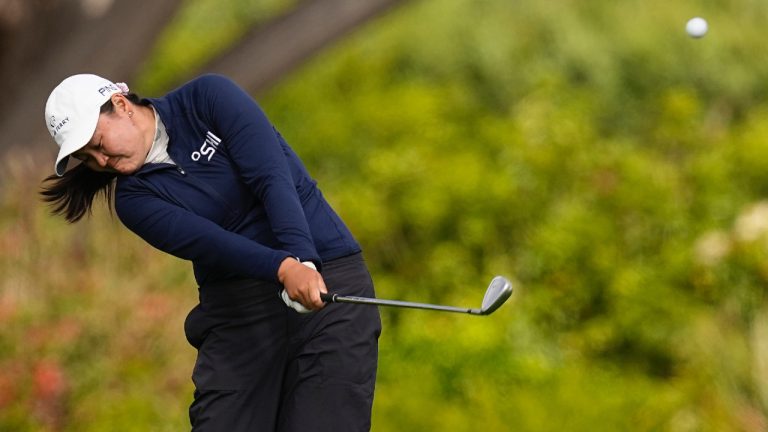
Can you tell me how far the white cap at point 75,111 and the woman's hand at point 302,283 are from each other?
64 cm

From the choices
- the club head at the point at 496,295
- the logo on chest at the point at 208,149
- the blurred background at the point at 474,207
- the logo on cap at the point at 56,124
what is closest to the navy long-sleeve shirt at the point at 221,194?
the logo on chest at the point at 208,149

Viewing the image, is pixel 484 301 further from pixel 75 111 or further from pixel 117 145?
pixel 75 111

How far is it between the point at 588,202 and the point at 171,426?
4133 mm

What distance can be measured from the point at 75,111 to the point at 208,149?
1.32 feet

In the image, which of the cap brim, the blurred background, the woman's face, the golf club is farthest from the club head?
the blurred background

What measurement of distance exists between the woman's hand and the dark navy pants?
0.91 ft

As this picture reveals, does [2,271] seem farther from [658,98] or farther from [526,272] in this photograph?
[658,98]

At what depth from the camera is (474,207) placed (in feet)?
33.3

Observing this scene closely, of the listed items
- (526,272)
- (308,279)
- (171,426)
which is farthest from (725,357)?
(308,279)

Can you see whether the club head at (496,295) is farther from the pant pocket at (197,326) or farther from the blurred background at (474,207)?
the blurred background at (474,207)

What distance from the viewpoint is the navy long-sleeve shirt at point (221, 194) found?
12.4 ft

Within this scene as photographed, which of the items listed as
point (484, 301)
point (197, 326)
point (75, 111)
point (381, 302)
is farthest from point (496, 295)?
point (75, 111)

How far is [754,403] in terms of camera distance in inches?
312

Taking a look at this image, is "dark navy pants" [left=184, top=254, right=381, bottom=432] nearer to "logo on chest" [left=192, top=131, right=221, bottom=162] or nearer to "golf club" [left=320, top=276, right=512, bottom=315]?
"golf club" [left=320, top=276, right=512, bottom=315]
